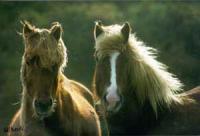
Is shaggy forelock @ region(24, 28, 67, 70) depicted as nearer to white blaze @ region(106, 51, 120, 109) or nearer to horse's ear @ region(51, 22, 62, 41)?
horse's ear @ region(51, 22, 62, 41)

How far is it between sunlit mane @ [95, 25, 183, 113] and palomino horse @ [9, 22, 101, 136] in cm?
32

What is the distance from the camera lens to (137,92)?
3.11m

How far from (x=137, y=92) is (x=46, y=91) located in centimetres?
57

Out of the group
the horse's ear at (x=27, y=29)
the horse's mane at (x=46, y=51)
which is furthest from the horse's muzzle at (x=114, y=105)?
the horse's ear at (x=27, y=29)

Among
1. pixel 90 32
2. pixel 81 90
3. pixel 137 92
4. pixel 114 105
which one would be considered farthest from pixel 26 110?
pixel 90 32

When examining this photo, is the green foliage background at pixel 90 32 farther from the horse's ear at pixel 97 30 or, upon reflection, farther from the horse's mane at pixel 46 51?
the horse's mane at pixel 46 51

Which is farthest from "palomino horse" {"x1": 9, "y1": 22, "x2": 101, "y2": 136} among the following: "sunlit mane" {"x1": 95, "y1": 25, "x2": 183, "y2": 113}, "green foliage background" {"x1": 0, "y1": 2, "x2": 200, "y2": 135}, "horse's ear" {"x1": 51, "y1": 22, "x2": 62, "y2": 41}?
"green foliage background" {"x1": 0, "y1": 2, "x2": 200, "y2": 135}

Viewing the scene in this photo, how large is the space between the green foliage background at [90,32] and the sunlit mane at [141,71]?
43cm

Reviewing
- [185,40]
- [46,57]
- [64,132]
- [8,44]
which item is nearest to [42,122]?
[64,132]

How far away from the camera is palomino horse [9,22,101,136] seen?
2.79 m

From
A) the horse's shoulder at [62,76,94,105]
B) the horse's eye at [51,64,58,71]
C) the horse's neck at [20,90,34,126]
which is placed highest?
the horse's eye at [51,64,58,71]

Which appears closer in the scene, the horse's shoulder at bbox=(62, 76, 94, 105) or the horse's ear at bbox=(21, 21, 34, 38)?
the horse's ear at bbox=(21, 21, 34, 38)

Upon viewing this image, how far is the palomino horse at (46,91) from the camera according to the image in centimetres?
279

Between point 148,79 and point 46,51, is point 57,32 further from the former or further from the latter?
point 148,79
